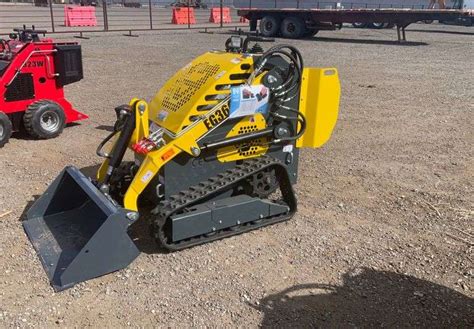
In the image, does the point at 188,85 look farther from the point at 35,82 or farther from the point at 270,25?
the point at 270,25

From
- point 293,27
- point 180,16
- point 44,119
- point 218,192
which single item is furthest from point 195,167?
point 180,16

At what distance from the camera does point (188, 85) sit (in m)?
4.35

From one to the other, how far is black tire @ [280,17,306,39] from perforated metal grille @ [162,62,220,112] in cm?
1998

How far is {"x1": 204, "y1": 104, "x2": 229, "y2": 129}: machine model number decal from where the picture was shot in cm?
408

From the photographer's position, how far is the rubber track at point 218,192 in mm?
3863

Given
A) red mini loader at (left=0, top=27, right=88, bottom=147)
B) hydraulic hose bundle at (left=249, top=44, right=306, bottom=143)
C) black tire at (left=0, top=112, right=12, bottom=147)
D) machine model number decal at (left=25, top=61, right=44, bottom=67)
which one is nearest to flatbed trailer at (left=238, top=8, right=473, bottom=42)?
red mini loader at (left=0, top=27, right=88, bottom=147)

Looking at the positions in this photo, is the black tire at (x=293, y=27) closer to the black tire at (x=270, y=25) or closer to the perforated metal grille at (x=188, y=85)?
the black tire at (x=270, y=25)

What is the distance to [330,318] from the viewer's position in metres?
3.32

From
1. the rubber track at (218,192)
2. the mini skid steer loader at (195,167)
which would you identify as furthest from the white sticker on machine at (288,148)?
the rubber track at (218,192)

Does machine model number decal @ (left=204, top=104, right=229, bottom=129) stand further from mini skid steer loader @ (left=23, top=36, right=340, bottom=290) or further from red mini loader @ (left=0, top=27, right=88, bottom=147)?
red mini loader @ (left=0, top=27, right=88, bottom=147)

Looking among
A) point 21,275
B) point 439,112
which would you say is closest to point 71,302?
point 21,275

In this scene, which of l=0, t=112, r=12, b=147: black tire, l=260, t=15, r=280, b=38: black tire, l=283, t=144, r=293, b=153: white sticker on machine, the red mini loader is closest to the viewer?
l=283, t=144, r=293, b=153: white sticker on machine

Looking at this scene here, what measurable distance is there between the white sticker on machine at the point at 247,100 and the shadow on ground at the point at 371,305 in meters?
1.53

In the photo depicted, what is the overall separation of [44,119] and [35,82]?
20.4 inches
